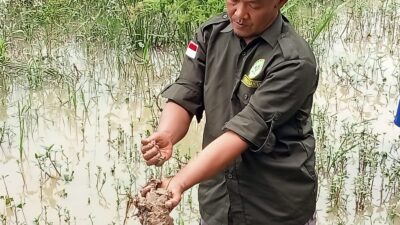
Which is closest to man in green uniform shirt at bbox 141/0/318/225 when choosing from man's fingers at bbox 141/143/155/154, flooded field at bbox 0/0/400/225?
man's fingers at bbox 141/143/155/154

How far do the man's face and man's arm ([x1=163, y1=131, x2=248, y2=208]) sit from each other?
27 cm

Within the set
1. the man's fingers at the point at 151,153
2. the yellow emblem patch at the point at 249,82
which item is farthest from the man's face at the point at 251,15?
the man's fingers at the point at 151,153

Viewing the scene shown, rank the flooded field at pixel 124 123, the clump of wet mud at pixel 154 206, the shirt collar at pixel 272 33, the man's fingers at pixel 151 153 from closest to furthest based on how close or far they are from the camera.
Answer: the clump of wet mud at pixel 154 206 → the man's fingers at pixel 151 153 → the shirt collar at pixel 272 33 → the flooded field at pixel 124 123

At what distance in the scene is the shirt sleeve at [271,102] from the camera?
185 cm

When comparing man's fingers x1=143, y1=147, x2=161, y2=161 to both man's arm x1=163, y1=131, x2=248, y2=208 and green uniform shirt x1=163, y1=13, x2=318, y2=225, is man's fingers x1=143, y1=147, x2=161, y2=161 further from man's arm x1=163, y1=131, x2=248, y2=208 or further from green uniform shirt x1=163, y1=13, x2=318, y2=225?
green uniform shirt x1=163, y1=13, x2=318, y2=225

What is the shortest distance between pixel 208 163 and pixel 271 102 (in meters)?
0.23

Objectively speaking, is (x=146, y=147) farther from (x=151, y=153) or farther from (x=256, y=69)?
(x=256, y=69)

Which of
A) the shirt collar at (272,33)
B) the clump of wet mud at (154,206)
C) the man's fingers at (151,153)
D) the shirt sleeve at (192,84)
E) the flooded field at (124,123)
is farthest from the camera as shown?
the flooded field at (124,123)

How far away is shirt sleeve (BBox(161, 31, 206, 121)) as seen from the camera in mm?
2061

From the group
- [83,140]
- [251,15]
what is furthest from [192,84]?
[83,140]

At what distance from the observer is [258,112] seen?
1861mm

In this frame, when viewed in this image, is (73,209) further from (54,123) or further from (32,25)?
(32,25)

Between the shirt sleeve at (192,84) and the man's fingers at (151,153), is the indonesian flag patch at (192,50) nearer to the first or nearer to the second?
the shirt sleeve at (192,84)

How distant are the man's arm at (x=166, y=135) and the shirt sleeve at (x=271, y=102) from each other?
0.17 meters
